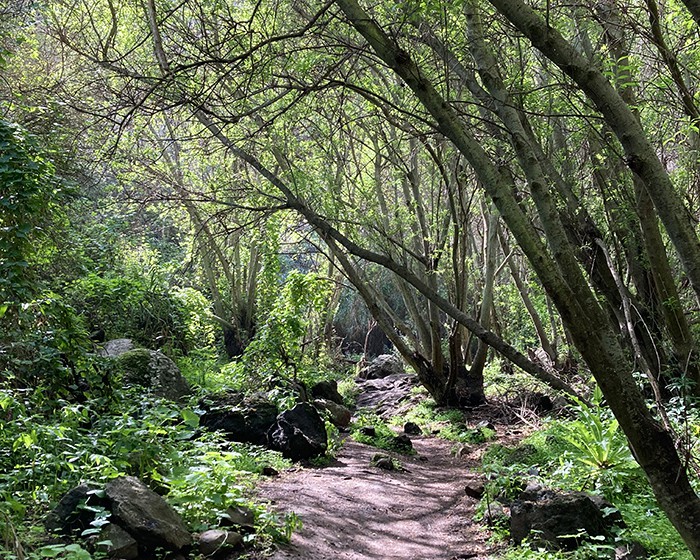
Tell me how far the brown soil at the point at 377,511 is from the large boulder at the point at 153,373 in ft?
8.11

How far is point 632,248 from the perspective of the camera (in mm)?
7715

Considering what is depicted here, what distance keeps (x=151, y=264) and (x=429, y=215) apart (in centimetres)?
A: 664

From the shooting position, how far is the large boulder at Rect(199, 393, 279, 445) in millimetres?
7551

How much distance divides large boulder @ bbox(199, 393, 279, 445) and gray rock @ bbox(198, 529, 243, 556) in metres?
3.35

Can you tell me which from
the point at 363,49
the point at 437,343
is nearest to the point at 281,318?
the point at 437,343

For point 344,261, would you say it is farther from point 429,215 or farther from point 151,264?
point 151,264

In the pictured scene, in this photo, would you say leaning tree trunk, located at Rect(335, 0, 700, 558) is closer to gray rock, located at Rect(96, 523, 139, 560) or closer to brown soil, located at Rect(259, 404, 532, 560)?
brown soil, located at Rect(259, 404, 532, 560)

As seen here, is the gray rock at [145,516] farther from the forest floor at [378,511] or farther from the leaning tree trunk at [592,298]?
the leaning tree trunk at [592,298]

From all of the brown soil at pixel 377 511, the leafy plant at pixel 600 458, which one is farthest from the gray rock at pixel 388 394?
the leafy plant at pixel 600 458

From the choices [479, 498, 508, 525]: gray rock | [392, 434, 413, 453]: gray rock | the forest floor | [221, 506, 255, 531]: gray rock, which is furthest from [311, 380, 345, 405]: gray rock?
[221, 506, 255, 531]: gray rock

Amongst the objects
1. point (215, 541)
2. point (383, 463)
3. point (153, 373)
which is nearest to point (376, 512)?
point (383, 463)

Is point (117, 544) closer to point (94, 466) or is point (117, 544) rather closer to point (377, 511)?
point (94, 466)

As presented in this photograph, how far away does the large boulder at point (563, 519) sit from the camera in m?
4.17

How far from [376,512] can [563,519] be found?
2.12 meters
